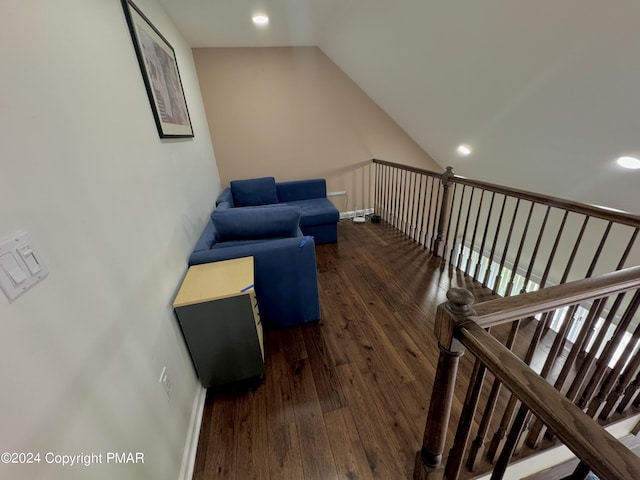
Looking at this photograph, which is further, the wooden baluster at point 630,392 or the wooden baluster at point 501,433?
the wooden baluster at point 630,392

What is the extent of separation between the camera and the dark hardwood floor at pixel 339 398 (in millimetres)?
1277

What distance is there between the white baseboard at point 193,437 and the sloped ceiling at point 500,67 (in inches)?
120

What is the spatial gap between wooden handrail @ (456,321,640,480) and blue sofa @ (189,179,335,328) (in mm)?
1296

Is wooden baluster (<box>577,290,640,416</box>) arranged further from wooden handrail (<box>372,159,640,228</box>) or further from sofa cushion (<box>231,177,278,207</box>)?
sofa cushion (<box>231,177,278,207</box>)

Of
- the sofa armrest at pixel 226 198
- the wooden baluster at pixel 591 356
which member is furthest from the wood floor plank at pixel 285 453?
the sofa armrest at pixel 226 198

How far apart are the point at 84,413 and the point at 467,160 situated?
14.3 ft

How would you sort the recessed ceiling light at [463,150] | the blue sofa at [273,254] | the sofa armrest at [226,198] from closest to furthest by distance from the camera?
the blue sofa at [273,254] < the sofa armrest at [226,198] < the recessed ceiling light at [463,150]

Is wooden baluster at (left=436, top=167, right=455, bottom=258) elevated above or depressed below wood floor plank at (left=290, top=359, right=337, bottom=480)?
above

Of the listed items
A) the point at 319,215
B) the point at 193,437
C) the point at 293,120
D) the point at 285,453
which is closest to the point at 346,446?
the point at 285,453

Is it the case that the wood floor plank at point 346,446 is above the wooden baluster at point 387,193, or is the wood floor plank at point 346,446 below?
below

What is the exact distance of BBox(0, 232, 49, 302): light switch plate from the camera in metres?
0.58

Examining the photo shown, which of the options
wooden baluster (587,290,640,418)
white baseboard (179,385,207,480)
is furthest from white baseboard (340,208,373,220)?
wooden baluster (587,290,640,418)

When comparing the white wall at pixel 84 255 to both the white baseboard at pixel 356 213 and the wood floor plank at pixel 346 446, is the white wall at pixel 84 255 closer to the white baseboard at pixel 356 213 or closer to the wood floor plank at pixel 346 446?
the wood floor plank at pixel 346 446

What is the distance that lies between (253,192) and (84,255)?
2.87 m
